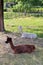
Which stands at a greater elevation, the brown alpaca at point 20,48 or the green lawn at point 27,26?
the brown alpaca at point 20,48

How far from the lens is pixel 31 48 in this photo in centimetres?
718

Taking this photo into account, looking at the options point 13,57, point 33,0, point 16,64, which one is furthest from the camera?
point 33,0

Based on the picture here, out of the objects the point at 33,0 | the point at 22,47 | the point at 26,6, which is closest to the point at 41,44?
the point at 22,47

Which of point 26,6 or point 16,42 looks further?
point 26,6

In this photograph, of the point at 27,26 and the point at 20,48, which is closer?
the point at 20,48

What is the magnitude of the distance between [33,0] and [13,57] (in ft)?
56.0

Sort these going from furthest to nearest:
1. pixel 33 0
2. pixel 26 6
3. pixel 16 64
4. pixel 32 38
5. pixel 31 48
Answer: pixel 26 6
pixel 33 0
pixel 32 38
pixel 31 48
pixel 16 64

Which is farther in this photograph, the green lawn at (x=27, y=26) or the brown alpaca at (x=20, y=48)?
the green lawn at (x=27, y=26)

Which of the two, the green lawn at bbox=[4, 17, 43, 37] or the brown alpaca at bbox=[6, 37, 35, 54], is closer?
the brown alpaca at bbox=[6, 37, 35, 54]

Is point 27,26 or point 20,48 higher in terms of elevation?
point 20,48

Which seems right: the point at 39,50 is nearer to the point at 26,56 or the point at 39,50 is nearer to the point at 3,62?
the point at 26,56

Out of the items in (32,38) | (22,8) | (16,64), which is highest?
(16,64)

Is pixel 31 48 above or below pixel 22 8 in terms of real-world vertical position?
above

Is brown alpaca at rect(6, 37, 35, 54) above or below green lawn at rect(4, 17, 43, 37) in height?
above
